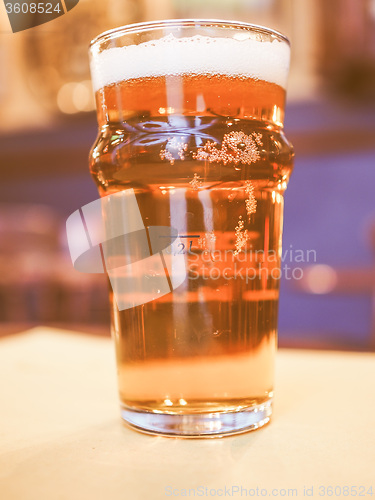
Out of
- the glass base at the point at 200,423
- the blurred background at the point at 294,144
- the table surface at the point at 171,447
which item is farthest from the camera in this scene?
the blurred background at the point at 294,144

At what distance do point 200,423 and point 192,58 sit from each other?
0.34m

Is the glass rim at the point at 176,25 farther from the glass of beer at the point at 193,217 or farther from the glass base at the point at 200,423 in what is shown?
the glass base at the point at 200,423

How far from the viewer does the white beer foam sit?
1.69 feet

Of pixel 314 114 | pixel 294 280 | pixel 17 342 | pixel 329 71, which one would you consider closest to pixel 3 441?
pixel 17 342

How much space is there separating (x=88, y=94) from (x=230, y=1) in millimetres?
1196

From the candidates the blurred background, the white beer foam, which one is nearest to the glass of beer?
the white beer foam

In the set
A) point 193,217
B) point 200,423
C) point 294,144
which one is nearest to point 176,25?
point 193,217

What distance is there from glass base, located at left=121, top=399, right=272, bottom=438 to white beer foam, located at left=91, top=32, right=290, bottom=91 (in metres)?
0.32

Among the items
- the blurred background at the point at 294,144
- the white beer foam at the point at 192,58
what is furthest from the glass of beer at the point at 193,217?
the blurred background at the point at 294,144

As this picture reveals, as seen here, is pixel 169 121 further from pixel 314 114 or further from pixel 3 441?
pixel 314 114

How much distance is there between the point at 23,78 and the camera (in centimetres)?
444

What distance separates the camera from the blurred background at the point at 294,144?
3.42 m

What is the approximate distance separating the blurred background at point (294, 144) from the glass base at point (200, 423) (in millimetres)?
2554

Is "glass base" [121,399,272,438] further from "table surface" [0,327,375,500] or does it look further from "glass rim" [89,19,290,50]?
"glass rim" [89,19,290,50]
